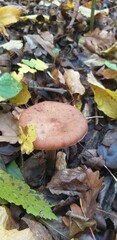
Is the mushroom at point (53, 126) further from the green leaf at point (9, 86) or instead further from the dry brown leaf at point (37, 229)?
the dry brown leaf at point (37, 229)

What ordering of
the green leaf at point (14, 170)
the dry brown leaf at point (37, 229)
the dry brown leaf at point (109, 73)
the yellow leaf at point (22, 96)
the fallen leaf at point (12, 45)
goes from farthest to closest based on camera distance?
the fallen leaf at point (12, 45)
the dry brown leaf at point (109, 73)
the yellow leaf at point (22, 96)
the green leaf at point (14, 170)
the dry brown leaf at point (37, 229)

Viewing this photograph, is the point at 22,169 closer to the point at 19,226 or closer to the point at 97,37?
the point at 19,226

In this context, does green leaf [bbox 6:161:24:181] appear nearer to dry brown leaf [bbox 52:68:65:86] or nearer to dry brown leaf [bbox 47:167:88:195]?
dry brown leaf [bbox 47:167:88:195]

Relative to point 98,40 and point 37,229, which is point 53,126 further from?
point 98,40

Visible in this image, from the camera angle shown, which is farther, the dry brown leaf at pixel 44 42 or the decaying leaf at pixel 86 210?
the dry brown leaf at pixel 44 42

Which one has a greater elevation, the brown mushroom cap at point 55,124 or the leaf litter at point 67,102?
the brown mushroom cap at point 55,124

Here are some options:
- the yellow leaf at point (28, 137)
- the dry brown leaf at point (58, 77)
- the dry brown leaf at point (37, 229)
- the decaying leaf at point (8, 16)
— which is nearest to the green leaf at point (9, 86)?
the yellow leaf at point (28, 137)

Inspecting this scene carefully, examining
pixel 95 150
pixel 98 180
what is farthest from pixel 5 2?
pixel 98 180

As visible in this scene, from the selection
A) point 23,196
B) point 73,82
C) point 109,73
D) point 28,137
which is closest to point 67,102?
point 73,82
